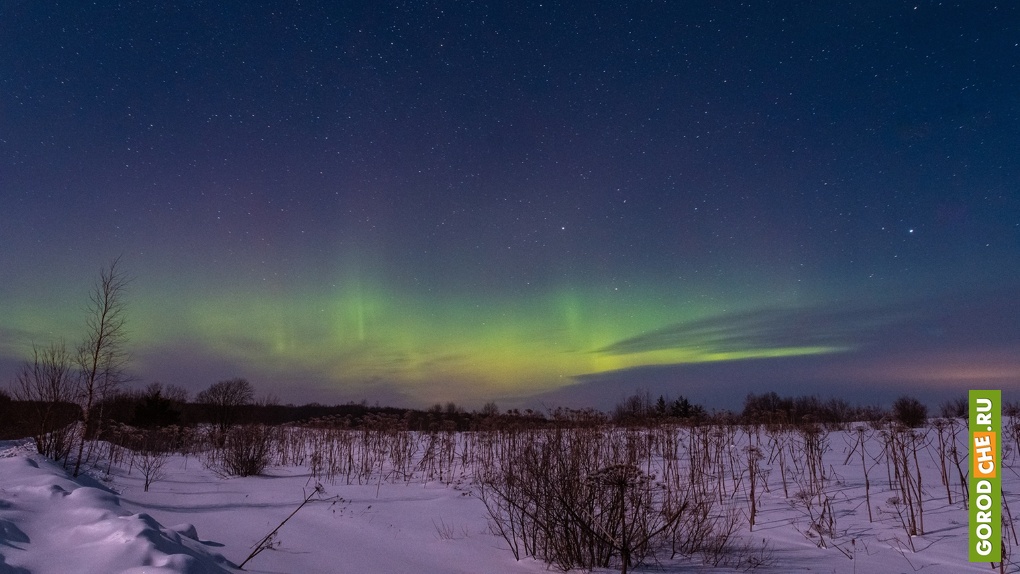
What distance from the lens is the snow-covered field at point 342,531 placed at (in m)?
4.16

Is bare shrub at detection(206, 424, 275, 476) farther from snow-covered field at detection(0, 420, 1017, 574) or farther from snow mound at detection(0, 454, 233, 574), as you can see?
snow mound at detection(0, 454, 233, 574)

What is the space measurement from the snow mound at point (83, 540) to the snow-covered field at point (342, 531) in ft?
0.05

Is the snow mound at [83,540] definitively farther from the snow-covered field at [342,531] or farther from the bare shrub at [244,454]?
the bare shrub at [244,454]

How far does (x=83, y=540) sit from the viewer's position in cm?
430

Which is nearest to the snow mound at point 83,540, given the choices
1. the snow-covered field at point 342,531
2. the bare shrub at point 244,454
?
the snow-covered field at point 342,531

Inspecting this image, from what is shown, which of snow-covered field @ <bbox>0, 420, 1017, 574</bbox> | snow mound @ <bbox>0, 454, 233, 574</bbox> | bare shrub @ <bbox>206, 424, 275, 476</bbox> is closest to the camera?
snow mound @ <bbox>0, 454, 233, 574</bbox>

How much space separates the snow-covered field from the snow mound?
15 mm

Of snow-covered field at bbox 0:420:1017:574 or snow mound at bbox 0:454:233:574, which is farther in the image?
snow-covered field at bbox 0:420:1017:574

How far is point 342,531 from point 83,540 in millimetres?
3659

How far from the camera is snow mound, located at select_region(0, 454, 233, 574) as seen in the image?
3674 mm

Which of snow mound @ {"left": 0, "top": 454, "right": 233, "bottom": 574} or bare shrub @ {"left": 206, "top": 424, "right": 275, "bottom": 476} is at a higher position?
snow mound @ {"left": 0, "top": 454, "right": 233, "bottom": 574}

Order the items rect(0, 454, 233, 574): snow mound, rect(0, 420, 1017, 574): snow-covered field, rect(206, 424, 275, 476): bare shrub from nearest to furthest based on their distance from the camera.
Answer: rect(0, 454, 233, 574): snow mound → rect(0, 420, 1017, 574): snow-covered field → rect(206, 424, 275, 476): bare shrub

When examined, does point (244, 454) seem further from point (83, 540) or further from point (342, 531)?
point (83, 540)

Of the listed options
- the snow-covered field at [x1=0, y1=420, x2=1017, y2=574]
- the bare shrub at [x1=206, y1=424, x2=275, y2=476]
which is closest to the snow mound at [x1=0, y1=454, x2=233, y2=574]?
the snow-covered field at [x1=0, y1=420, x2=1017, y2=574]
